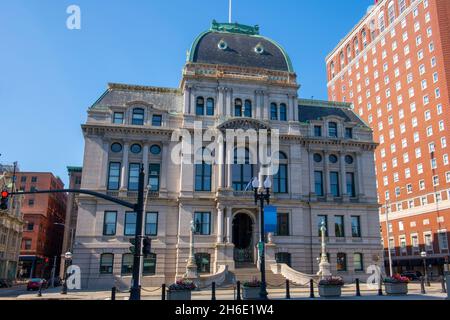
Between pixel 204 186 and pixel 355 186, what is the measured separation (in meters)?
19.1

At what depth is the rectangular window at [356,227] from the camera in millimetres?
45603

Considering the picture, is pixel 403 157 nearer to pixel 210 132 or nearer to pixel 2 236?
pixel 210 132

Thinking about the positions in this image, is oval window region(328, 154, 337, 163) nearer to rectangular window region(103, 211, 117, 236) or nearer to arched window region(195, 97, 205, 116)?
arched window region(195, 97, 205, 116)

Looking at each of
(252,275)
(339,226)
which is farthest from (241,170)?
(339,226)

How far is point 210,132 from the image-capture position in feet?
143

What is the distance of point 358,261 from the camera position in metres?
44.6

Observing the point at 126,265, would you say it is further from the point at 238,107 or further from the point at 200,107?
the point at 238,107

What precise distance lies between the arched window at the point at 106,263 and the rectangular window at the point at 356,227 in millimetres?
27474

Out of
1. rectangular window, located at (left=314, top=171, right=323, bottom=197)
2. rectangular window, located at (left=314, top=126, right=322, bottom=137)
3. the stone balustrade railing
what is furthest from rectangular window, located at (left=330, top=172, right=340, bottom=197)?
the stone balustrade railing

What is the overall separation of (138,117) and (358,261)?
3034cm

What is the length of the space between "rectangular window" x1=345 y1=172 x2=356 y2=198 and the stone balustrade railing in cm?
1375

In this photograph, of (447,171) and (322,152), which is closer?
(322,152)

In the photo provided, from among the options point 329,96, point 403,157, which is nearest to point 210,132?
point 403,157
